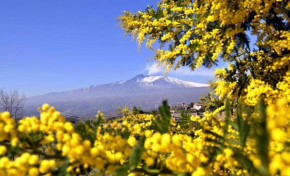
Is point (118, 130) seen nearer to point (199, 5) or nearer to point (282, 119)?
point (282, 119)

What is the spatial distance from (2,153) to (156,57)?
5.86 metres

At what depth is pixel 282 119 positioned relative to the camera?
876 mm

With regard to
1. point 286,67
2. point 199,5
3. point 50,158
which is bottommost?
point 50,158

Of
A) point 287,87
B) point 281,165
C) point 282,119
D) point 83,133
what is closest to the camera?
point 281,165

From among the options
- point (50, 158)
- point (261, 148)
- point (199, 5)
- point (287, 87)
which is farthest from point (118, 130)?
point (199, 5)

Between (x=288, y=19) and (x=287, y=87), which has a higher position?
(x=288, y=19)

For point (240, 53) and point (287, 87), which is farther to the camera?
point (240, 53)

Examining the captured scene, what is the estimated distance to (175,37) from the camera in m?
7.04

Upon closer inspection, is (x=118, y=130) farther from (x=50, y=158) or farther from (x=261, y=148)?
(x=261, y=148)

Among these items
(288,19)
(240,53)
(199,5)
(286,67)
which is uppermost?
(199,5)

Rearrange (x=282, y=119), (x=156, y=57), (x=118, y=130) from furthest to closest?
(x=156, y=57) < (x=118, y=130) < (x=282, y=119)

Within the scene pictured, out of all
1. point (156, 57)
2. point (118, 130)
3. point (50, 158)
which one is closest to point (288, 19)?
point (156, 57)

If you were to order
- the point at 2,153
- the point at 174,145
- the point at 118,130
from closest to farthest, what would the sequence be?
1. the point at 174,145
2. the point at 2,153
3. the point at 118,130

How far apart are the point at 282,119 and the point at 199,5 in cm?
530
